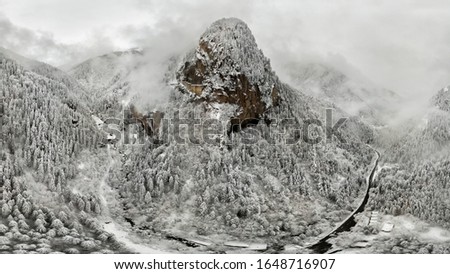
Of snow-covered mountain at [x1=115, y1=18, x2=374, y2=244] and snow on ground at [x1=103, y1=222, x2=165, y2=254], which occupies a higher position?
snow-covered mountain at [x1=115, y1=18, x2=374, y2=244]

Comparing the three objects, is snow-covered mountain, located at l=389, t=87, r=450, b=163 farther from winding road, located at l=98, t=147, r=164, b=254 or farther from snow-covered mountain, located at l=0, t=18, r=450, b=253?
winding road, located at l=98, t=147, r=164, b=254

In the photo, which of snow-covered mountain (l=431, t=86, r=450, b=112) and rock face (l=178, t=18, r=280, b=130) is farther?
snow-covered mountain (l=431, t=86, r=450, b=112)

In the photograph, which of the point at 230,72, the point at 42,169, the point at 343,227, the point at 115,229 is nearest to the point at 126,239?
the point at 115,229

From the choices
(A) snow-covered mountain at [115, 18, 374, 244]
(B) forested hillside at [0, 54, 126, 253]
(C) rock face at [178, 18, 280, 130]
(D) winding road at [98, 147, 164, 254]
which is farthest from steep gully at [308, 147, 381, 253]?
(B) forested hillside at [0, 54, 126, 253]

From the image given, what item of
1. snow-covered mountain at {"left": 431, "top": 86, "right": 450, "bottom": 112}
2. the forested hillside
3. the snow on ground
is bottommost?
the snow on ground

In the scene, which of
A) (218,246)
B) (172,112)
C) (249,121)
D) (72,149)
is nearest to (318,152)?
(249,121)

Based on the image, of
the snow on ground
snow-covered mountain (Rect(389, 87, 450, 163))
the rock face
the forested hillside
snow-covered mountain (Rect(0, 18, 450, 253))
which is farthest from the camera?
the rock face

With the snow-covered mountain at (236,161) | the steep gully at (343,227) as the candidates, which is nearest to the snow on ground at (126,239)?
the snow-covered mountain at (236,161)

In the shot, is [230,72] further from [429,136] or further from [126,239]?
[429,136]
